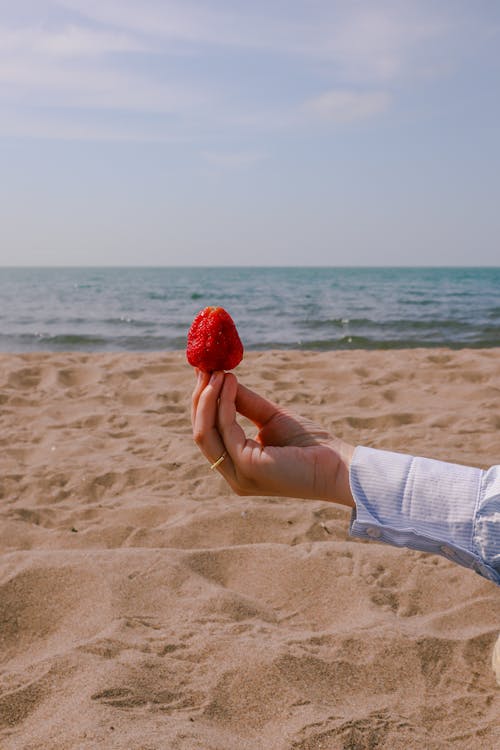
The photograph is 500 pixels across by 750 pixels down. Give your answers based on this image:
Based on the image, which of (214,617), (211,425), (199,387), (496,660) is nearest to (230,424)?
(211,425)

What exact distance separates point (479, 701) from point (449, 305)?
53.8ft

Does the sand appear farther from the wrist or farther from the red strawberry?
the red strawberry

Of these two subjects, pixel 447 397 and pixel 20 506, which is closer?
pixel 20 506

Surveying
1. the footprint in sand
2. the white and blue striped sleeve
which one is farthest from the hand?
the footprint in sand

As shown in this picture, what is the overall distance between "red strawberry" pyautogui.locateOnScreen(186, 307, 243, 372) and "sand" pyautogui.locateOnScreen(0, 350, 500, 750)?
0.91 metres

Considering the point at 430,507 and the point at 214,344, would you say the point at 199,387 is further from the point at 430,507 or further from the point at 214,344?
the point at 430,507

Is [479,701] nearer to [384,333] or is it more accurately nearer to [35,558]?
[35,558]

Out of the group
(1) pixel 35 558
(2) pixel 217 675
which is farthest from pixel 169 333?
(2) pixel 217 675

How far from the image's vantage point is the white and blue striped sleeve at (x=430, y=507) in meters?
1.54

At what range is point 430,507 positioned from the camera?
1.59 metres

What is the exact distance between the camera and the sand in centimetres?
173

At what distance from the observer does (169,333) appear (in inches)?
464

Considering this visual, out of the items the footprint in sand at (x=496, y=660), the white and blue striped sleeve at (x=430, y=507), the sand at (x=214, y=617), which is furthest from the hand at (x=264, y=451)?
the footprint in sand at (x=496, y=660)

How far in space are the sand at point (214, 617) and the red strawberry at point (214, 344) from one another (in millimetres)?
905
